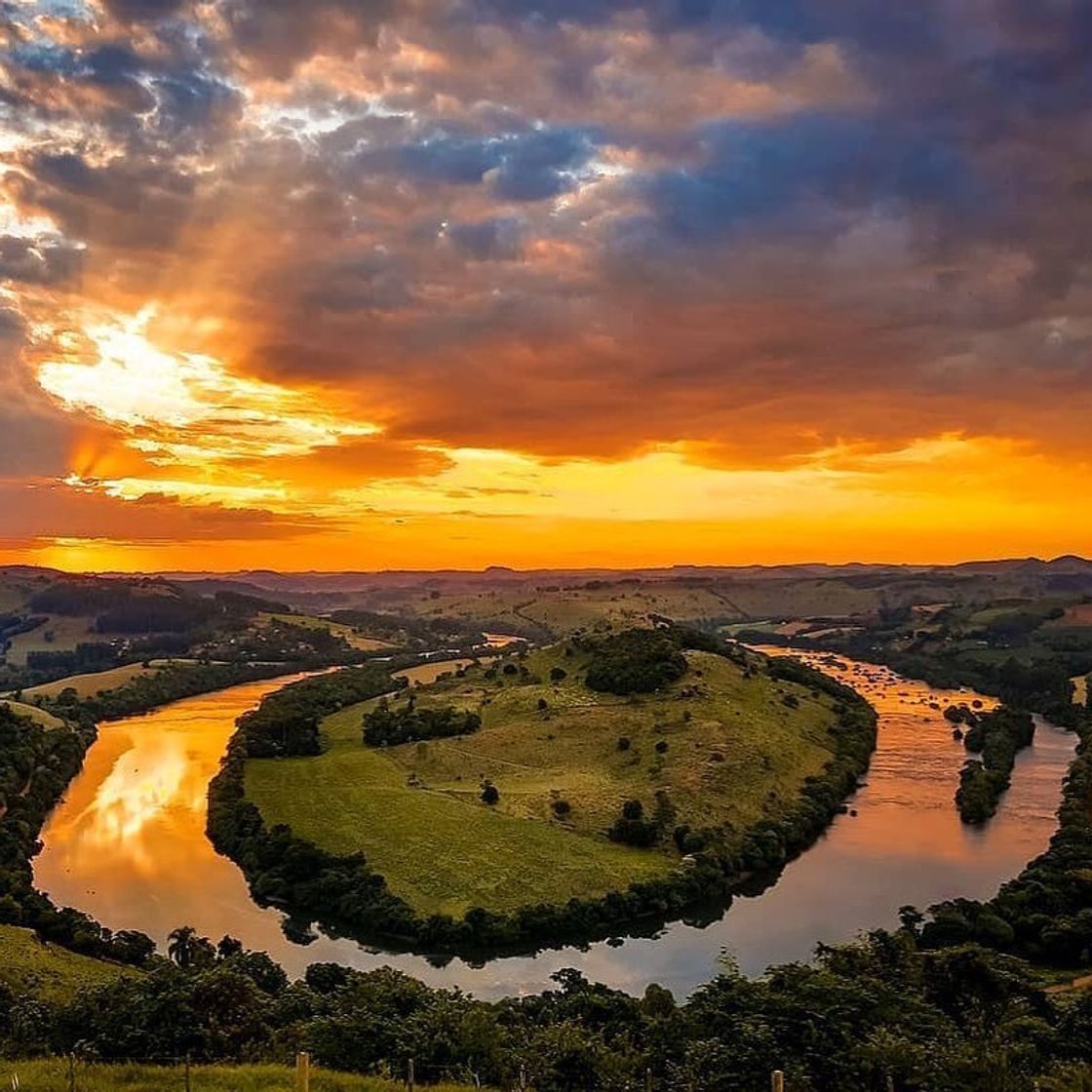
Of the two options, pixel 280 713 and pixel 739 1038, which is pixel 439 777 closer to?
pixel 280 713

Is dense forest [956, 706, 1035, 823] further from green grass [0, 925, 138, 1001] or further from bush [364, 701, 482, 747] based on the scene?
green grass [0, 925, 138, 1001]

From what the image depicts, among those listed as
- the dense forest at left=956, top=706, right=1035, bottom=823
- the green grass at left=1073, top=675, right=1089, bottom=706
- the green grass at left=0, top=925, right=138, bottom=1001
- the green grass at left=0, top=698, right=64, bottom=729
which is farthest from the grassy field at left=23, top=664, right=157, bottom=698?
the green grass at left=1073, top=675, right=1089, bottom=706

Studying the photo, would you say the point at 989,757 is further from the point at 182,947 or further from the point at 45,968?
the point at 45,968

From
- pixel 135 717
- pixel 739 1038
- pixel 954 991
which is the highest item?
pixel 739 1038

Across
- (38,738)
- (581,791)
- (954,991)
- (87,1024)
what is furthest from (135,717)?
(954,991)

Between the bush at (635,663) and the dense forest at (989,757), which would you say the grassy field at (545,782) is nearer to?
the bush at (635,663)

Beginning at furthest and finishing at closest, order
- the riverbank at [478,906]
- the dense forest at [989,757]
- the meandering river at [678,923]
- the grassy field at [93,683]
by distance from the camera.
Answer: the grassy field at [93,683]
the dense forest at [989,757]
the riverbank at [478,906]
the meandering river at [678,923]

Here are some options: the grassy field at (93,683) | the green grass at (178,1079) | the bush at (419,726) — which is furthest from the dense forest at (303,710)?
the green grass at (178,1079)
